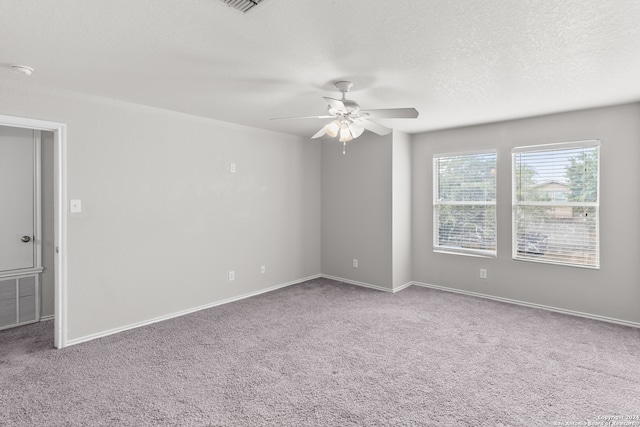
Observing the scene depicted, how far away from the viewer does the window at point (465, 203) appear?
4652 millimetres

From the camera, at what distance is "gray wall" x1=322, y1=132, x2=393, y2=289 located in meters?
5.01

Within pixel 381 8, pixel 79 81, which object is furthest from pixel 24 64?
pixel 381 8

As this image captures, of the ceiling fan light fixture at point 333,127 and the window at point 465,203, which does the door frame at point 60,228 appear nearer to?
the ceiling fan light fixture at point 333,127

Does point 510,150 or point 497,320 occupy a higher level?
point 510,150

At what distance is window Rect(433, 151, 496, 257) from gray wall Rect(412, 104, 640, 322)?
99 millimetres

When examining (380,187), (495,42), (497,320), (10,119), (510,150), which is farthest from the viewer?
(380,187)

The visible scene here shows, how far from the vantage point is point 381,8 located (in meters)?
1.83

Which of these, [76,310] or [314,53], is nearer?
[314,53]

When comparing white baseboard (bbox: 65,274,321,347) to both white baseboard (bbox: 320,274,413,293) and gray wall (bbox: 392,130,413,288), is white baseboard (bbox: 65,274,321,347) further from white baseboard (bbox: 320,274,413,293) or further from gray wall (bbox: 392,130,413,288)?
gray wall (bbox: 392,130,413,288)

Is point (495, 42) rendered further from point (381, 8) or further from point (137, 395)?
point (137, 395)

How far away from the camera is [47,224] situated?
3963mm

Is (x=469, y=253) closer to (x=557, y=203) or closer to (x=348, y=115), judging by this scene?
(x=557, y=203)

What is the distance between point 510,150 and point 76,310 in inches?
200

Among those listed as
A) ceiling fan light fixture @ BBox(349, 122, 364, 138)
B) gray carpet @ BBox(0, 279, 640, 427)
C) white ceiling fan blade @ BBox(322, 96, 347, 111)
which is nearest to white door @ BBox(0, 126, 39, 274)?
gray carpet @ BBox(0, 279, 640, 427)
